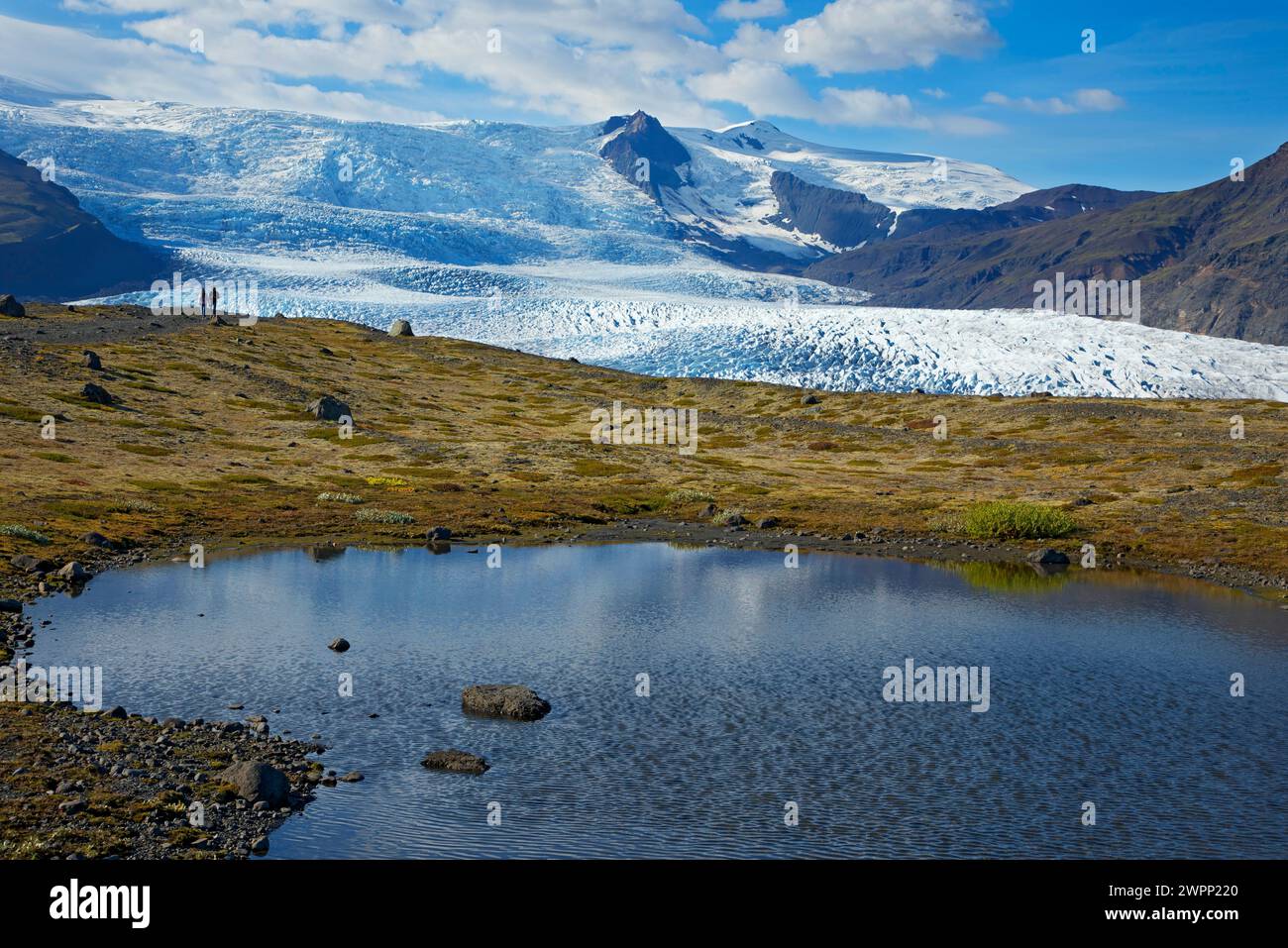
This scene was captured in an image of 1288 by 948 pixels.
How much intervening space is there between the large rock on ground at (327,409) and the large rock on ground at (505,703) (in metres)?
74.1

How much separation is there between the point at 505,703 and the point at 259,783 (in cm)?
840

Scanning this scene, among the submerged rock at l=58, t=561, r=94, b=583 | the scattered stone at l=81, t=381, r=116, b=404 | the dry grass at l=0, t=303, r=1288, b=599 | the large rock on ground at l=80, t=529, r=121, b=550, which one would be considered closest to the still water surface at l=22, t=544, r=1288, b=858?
the submerged rock at l=58, t=561, r=94, b=583

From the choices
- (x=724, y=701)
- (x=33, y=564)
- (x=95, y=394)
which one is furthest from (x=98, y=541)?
(x=95, y=394)

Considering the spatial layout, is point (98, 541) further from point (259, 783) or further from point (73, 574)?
point (259, 783)

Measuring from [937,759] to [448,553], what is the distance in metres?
35.3

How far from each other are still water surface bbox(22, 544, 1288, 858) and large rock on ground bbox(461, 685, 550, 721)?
510 mm

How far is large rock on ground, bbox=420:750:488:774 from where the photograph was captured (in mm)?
26109

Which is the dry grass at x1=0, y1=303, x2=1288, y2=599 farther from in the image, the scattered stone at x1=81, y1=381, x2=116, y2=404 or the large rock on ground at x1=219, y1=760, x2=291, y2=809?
the large rock on ground at x1=219, y1=760, x2=291, y2=809

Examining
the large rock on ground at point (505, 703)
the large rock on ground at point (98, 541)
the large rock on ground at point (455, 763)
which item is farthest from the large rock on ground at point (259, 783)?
the large rock on ground at point (98, 541)

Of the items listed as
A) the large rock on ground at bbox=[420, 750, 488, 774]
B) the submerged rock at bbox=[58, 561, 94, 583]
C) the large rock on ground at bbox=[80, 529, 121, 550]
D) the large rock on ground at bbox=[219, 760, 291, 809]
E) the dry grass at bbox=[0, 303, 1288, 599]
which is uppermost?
the dry grass at bbox=[0, 303, 1288, 599]

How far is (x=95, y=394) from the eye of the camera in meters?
87.7
